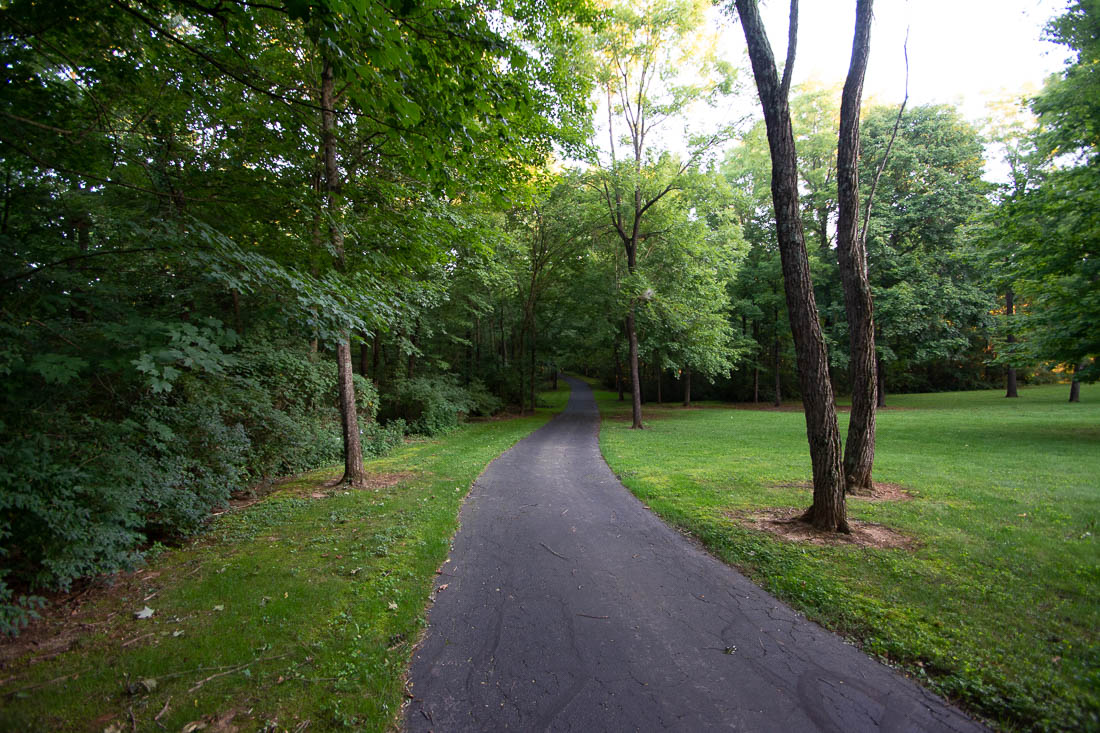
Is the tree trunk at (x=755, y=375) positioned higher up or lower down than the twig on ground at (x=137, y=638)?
higher up

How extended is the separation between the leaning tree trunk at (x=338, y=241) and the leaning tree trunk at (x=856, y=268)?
22.7 feet

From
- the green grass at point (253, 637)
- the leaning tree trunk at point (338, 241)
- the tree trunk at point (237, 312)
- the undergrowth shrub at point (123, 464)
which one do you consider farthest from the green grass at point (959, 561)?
the tree trunk at point (237, 312)

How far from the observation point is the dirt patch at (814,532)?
15.7 ft

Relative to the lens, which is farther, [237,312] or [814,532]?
[237,312]

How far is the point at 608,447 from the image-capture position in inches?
494

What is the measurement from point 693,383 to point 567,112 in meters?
29.4

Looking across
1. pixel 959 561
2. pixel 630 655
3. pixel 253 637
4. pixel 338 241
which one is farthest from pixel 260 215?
pixel 959 561

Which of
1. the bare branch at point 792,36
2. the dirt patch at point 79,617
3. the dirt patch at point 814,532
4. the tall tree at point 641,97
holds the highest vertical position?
the tall tree at point 641,97

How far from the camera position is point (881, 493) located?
21.9 feet

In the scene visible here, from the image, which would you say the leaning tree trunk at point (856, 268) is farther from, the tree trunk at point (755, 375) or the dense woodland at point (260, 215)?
the tree trunk at point (755, 375)

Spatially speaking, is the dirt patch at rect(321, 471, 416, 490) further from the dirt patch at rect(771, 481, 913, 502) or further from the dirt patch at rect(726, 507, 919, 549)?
the dirt patch at rect(771, 481, 913, 502)

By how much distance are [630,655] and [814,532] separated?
3.37 meters

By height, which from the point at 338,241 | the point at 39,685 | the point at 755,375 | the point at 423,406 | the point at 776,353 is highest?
the point at 338,241

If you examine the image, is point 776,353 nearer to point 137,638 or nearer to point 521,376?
point 521,376
